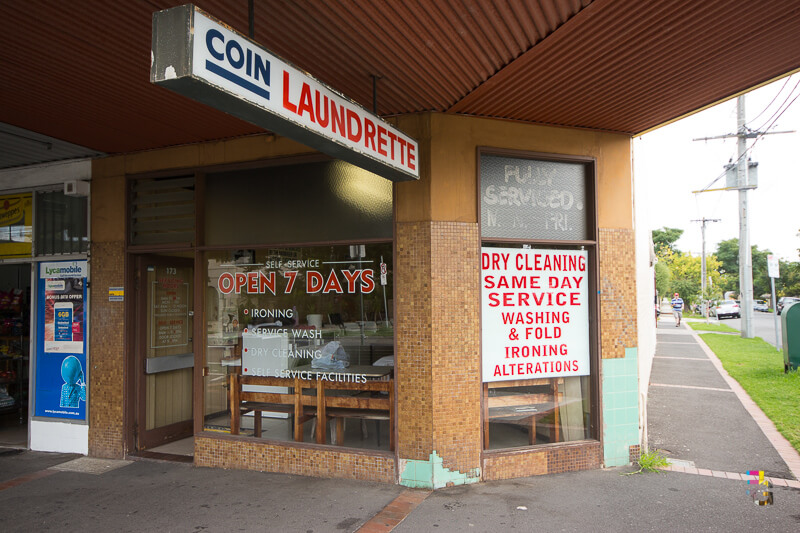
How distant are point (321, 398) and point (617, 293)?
3.41 metres

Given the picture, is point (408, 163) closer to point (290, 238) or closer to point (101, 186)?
point (290, 238)

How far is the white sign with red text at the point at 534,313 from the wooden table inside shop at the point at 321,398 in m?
1.09

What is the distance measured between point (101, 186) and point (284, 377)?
340 centimetres

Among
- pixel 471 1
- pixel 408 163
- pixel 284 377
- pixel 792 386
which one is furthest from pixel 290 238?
pixel 792 386

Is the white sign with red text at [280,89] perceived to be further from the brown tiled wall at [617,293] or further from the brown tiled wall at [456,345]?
the brown tiled wall at [617,293]

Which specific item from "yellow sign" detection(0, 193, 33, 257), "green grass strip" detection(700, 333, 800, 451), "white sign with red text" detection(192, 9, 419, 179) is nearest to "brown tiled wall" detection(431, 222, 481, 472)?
"white sign with red text" detection(192, 9, 419, 179)

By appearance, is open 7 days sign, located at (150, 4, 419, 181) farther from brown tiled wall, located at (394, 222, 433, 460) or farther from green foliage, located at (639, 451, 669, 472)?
green foliage, located at (639, 451, 669, 472)

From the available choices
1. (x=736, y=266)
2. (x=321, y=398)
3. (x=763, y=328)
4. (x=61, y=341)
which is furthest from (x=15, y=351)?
(x=736, y=266)

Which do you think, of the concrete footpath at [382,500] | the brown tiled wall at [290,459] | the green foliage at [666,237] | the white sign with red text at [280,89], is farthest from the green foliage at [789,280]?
the white sign with red text at [280,89]

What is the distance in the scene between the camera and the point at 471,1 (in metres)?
3.43

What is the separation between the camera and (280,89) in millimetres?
2943

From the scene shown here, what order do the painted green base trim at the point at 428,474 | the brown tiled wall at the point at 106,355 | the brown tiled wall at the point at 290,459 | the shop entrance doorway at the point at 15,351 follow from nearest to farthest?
the painted green base trim at the point at 428,474
the brown tiled wall at the point at 290,459
the brown tiled wall at the point at 106,355
the shop entrance doorway at the point at 15,351

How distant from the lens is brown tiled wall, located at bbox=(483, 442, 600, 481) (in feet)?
17.2

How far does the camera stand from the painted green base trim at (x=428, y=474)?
5016 mm
